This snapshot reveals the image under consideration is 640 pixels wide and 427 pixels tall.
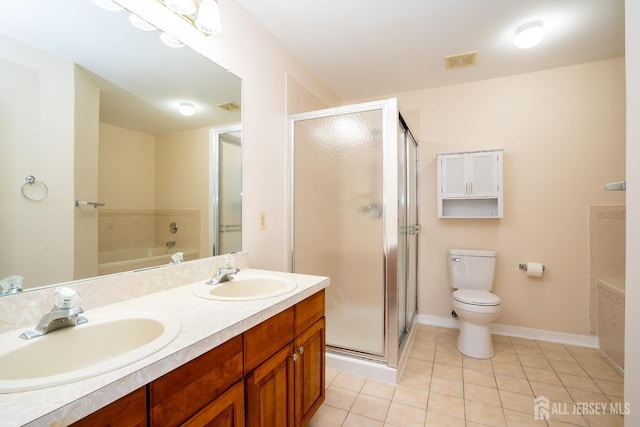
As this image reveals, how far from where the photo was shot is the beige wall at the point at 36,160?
86cm

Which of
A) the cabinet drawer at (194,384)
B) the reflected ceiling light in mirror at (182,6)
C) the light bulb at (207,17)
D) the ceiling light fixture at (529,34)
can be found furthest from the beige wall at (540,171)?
the cabinet drawer at (194,384)

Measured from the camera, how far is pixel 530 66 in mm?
2445

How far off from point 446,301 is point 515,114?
74.6 inches

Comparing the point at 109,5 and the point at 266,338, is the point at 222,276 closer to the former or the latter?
the point at 266,338

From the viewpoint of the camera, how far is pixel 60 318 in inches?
31.6

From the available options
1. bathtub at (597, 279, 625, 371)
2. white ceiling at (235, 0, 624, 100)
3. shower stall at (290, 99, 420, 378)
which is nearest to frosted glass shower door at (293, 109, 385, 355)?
shower stall at (290, 99, 420, 378)

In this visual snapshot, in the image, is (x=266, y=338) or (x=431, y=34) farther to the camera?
(x=431, y=34)

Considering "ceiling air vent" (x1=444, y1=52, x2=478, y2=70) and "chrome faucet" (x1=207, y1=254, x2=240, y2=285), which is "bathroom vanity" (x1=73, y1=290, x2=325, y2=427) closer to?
"chrome faucet" (x1=207, y1=254, x2=240, y2=285)

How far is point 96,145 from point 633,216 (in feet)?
6.67

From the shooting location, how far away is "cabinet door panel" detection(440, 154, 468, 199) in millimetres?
2613

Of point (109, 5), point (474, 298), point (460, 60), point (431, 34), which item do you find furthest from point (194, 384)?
point (460, 60)

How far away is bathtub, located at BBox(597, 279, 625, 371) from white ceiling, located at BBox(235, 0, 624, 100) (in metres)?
1.84

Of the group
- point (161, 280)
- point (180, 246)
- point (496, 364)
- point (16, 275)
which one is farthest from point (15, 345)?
point (496, 364)

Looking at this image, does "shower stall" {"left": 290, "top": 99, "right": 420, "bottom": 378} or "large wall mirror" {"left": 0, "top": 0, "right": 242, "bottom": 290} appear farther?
"shower stall" {"left": 290, "top": 99, "right": 420, "bottom": 378}
